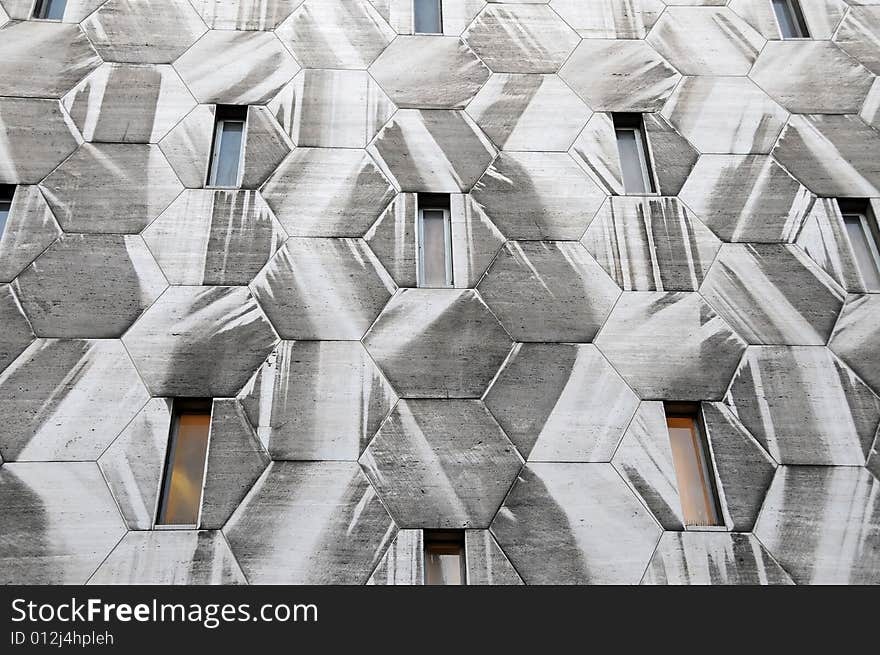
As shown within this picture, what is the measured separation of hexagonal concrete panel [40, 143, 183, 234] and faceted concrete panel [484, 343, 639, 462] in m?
3.04

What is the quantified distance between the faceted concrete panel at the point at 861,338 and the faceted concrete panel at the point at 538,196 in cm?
205

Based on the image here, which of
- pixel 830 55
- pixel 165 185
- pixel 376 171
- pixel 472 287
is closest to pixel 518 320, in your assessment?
pixel 472 287

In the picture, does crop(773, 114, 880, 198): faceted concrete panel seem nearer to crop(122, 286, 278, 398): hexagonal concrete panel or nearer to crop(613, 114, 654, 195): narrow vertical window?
crop(613, 114, 654, 195): narrow vertical window

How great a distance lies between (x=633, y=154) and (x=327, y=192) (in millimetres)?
2666

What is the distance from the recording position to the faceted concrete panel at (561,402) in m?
5.27

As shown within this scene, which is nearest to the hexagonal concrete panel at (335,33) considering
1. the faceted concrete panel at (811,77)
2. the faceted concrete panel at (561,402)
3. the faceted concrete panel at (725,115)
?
the faceted concrete panel at (725,115)

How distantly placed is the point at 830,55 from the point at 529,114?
9.56 feet

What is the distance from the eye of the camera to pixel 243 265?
5.76m

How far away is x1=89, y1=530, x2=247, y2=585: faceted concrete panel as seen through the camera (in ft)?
15.5

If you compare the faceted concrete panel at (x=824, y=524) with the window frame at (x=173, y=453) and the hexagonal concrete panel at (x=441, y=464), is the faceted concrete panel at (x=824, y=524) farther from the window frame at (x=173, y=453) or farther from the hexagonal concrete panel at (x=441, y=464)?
the window frame at (x=173, y=453)

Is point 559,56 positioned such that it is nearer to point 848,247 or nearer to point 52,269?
point 848,247

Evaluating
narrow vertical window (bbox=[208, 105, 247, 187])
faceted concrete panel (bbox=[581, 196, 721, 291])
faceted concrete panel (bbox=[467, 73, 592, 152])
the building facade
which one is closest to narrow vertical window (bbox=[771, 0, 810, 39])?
the building facade

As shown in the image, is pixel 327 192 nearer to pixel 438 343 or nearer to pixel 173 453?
pixel 438 343
